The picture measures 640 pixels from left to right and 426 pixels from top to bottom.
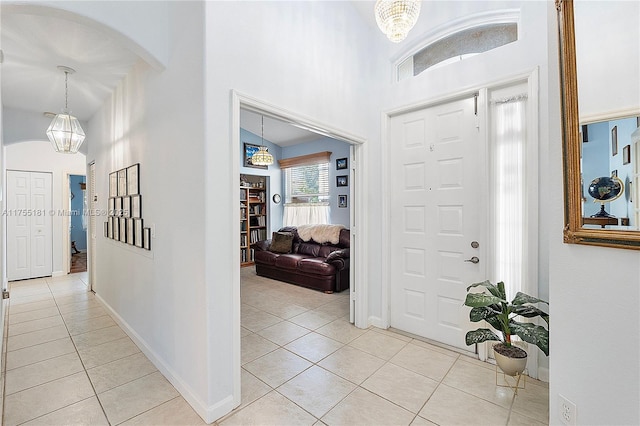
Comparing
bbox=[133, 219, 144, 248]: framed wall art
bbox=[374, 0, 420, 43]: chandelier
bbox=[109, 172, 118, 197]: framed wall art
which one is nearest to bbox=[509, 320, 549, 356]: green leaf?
bbox=[374, 0, 420, 43]: chandelier

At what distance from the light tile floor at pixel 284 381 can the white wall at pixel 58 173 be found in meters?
3.03

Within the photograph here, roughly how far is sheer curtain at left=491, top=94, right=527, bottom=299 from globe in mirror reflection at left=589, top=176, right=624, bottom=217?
3.76ft

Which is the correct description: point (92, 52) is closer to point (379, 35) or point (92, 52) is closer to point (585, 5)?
point (379, 35)

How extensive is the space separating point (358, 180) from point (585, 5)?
211cm

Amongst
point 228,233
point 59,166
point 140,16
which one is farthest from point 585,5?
point 59,166

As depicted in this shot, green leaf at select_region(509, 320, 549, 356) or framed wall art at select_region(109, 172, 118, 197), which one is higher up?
framed wall art at select_region(109, 172, 118, 197)

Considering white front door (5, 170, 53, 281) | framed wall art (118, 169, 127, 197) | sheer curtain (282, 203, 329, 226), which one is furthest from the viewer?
sheer curtain (282, 203, 329, 226)

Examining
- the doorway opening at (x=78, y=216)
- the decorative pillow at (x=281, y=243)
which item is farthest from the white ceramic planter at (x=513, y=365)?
the doorway opening at (x=78, y=216)

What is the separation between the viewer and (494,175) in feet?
8.05

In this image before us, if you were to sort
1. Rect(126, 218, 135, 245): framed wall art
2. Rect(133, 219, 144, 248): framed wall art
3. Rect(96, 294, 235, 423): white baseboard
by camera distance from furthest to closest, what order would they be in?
1. Rect(126, 218, 135, 245): framed wall art
2. Rect(133, 219, 144, 248): framed wall art
3. Rect(96, 294, 235, 423): white baseboard

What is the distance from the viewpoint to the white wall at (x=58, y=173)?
551cm

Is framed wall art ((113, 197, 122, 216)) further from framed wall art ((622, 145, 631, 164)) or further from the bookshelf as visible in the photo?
framed wall art ((622, 145, 631, 164))

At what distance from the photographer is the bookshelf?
22.6 ft

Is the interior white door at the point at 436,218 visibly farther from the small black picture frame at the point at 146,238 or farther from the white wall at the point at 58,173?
the white wall at the point at 58,173
